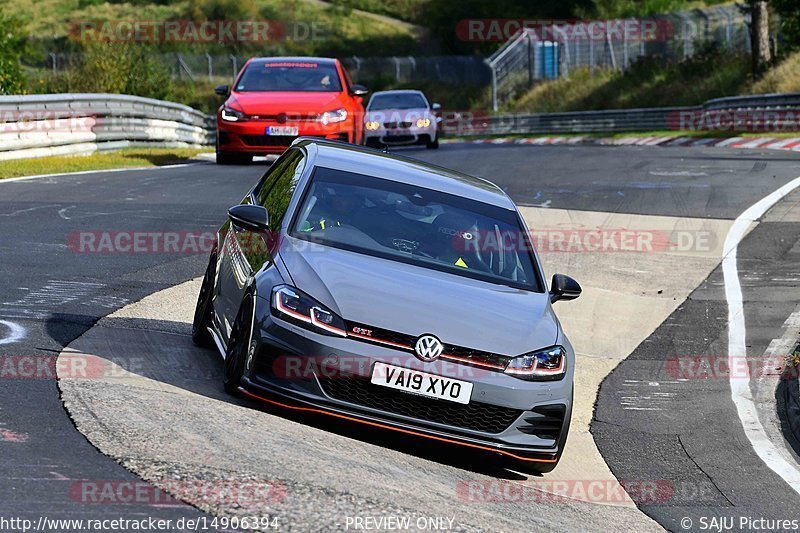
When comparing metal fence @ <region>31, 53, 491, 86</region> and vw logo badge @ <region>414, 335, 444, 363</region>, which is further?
metal fence @ <region>31, 53, 491, 86</region>

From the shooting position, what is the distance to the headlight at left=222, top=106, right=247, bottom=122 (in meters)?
20.1

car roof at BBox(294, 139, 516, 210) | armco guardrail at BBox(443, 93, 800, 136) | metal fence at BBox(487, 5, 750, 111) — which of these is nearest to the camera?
car roof at BBox(294, 139, 516, 210)

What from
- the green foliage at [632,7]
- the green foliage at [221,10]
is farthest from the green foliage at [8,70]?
the green foliage at [221,10]

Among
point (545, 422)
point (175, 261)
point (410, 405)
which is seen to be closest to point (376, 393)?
point (410, 405)

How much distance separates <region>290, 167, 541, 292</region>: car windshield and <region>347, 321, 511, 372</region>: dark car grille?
921 mm

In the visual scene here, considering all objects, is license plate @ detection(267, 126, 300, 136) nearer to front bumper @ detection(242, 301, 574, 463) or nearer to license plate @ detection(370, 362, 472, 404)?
front bumper @ detection(242, 301, 574, 463)

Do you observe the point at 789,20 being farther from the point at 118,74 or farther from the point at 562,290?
the point at 562,290

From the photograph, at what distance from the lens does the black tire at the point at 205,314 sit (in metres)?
8.28

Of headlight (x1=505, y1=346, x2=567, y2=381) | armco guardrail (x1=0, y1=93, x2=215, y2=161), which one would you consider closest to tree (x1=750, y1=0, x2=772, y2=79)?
armco guardrail (x1=0, y1=93, x2=215, y2=161)

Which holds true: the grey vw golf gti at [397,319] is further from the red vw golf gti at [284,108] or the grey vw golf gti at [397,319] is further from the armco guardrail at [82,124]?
the armco guardrail at [82,124]

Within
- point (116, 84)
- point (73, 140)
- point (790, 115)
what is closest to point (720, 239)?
point (73, 140)

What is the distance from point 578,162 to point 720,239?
8.48m

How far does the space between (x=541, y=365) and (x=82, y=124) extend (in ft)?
56.8

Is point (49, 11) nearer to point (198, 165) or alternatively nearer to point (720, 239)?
point (198, 165)
